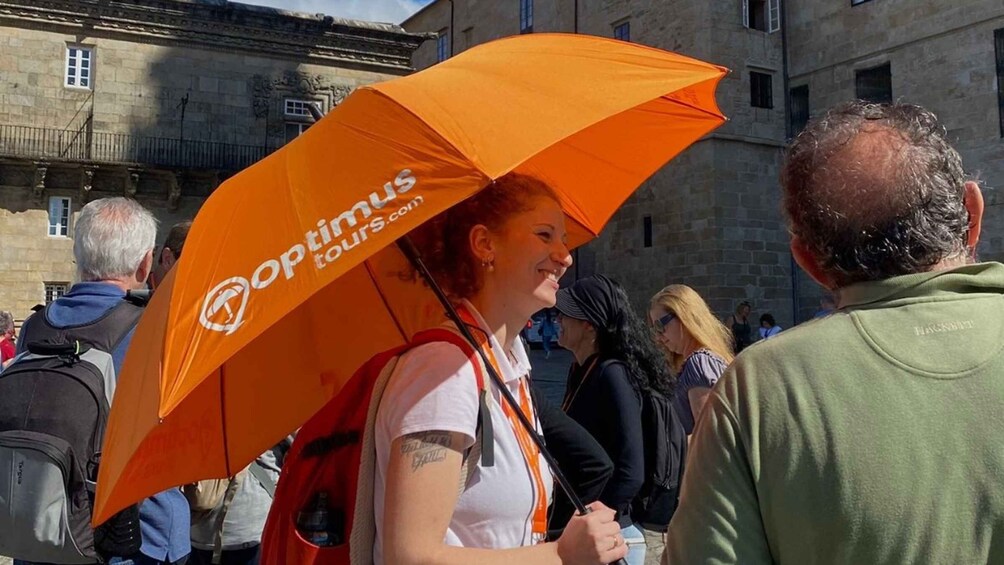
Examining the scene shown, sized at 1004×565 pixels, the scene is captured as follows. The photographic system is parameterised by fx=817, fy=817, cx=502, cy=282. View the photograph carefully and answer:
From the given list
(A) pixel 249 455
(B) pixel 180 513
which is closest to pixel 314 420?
(A) pixel 249 455

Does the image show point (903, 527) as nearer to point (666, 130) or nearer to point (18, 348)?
point (666, 130)

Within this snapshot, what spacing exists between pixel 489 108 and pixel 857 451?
1050mm

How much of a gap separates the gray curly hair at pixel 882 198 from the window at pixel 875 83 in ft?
68.1

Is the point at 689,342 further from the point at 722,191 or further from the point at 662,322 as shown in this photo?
the point at 722,191

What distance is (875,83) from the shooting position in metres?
20.5

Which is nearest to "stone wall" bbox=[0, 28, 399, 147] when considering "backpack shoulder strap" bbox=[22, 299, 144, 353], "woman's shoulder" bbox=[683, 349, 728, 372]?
"woman's shoulder" bbox=[683, 349, 728, 372]

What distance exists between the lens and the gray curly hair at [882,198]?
139 centimetres

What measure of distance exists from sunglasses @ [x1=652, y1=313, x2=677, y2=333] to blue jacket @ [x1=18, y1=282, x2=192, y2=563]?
264 centimetres

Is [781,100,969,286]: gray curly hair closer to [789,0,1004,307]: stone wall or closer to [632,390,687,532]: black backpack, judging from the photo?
[632,390,687,532]: black backpack

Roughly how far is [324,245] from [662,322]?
3164mm

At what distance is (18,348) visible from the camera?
2.99 meters

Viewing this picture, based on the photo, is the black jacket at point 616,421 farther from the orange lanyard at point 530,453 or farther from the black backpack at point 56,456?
the black backpack at point 56,456

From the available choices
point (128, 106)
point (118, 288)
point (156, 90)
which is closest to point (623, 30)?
point (156, 90)

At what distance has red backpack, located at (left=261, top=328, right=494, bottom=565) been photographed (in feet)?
5.48
